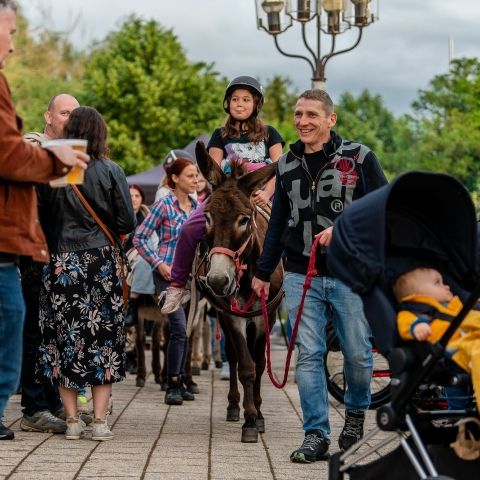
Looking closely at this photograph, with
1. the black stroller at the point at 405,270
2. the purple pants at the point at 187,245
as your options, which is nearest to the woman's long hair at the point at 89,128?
the purple pants at the point at 187,245

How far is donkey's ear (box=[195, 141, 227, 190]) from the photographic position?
30.9ft

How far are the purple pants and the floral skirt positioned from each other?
1476mm

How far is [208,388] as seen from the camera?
44.5 feet

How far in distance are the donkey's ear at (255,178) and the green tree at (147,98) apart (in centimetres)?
4201

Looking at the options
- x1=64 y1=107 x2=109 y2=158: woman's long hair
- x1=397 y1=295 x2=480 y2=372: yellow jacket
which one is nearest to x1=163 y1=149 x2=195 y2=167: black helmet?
x1=64 y1=107 x2=109 y2=158: woman's long hair

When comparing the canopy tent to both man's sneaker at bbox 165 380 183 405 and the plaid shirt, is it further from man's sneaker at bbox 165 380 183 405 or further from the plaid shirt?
man's sneaker at bbox 165 380 183 405

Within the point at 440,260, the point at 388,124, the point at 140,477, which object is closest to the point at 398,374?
the point at 440,260

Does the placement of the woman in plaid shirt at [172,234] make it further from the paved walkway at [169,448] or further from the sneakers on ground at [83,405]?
the sneakers on ground at [83,405]

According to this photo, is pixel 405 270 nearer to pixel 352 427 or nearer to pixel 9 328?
pixel 9 328

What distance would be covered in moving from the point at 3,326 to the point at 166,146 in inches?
1884

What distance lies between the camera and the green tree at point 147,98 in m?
52.7

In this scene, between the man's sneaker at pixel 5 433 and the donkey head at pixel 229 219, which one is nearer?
the man's sneaker at pixel 5 433

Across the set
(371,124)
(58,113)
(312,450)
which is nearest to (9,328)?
(312,450)

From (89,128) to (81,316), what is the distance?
1348 mm
